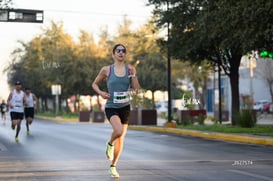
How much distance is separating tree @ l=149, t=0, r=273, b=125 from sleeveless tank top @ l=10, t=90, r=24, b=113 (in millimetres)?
7450

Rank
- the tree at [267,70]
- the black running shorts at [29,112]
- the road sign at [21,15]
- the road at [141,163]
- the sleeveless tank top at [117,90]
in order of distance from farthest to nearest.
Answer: the tree at [267,70] < the road sign at [21,15] < the black running shorts at [29,112] < the road at [141,163] < the sleeveless tank top at [117,90]

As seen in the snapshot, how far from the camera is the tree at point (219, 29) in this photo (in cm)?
1975

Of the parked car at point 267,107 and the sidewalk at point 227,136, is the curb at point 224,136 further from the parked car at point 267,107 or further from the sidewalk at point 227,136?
the parked car at point 267,107

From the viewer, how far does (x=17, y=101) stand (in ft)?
62.6

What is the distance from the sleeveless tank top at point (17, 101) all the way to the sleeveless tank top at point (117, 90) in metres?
10.0

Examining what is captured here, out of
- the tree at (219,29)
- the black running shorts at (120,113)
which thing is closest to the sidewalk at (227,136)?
the tree at (219,29)

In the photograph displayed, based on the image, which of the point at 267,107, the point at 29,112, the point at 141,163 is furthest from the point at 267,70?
the point at 141,163

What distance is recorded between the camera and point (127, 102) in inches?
377

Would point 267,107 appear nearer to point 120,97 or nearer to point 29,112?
point 29,112

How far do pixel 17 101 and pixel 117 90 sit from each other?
10.3 metres

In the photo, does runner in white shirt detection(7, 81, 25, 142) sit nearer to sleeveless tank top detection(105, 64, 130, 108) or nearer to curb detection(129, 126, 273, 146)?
curb detection(129, 126, 273, 146)

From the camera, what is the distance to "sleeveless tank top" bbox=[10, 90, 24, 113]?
62.3 feet

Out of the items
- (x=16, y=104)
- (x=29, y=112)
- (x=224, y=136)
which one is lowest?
(x=224, y=136)

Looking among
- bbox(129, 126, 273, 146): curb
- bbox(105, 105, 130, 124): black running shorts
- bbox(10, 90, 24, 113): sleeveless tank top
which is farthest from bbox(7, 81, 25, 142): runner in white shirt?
bbox(105, 105, 130, 124): black running shorts
